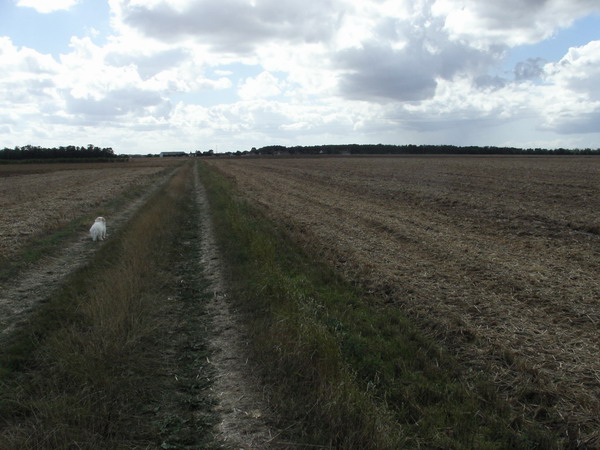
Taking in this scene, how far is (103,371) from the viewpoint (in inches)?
190

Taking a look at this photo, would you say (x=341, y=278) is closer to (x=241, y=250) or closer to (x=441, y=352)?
(x=241, y=250)

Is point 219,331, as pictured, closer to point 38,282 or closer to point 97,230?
point 38,282

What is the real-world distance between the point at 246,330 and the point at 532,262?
279 inches

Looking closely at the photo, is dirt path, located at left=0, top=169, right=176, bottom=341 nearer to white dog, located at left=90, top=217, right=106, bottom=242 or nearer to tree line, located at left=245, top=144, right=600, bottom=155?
white dog, located at left=90, top=217, right=106, bottom=242

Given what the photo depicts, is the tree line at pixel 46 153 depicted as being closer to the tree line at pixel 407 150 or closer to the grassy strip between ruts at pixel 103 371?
the tree line at pixel 407 150

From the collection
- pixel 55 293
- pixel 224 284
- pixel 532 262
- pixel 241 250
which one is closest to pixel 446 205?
pixel 532 262

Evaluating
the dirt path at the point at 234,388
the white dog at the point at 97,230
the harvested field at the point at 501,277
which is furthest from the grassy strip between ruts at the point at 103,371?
the white dog at the point at 97,230

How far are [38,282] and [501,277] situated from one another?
10.0 metres

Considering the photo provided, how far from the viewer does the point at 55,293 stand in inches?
333

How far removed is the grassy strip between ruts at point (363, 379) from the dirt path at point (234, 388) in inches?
8.7

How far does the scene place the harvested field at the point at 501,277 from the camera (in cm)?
508

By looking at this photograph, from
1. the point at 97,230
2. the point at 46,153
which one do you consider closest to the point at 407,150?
the point at 46,153

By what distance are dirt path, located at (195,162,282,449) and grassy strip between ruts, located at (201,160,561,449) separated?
0.22 metres

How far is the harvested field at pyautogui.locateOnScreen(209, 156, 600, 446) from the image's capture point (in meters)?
5.08
